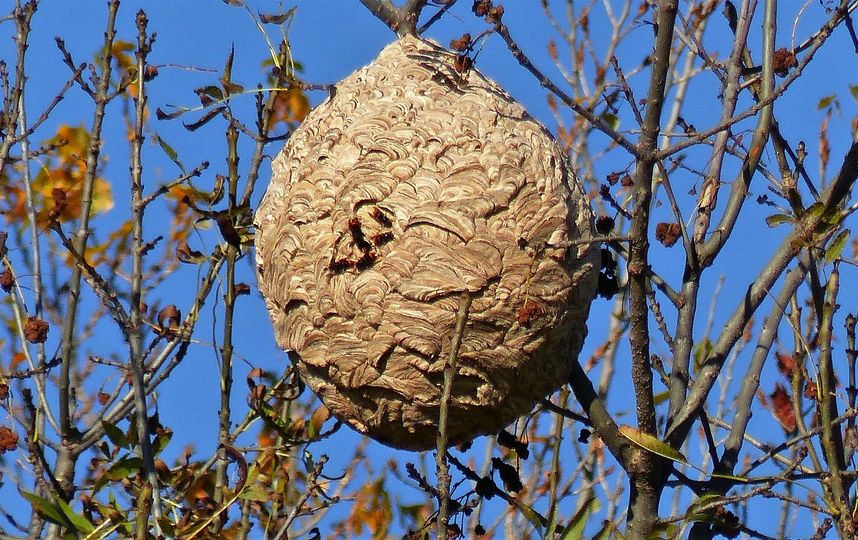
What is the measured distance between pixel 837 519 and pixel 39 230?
260 cm

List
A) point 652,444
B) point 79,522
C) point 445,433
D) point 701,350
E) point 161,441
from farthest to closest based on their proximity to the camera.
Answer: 1. point 701,350
2. point 161,441
3. point 79,522
4. point 652,444
5. point 445,433

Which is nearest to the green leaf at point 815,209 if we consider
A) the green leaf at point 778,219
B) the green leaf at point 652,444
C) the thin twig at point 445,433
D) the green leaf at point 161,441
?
→ the green leaf at point 778,219

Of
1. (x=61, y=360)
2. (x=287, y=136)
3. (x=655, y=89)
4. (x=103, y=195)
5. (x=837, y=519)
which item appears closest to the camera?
(x=655, y=89)

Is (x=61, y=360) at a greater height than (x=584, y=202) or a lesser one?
greater

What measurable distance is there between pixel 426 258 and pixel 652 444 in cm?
60

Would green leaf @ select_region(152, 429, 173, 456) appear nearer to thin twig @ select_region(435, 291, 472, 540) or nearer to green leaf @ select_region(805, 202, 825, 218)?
thin twig @ select_region(435, 291, 472, 540)

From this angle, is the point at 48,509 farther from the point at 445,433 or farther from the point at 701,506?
the point at 701,506

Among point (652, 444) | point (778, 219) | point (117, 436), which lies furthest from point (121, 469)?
point (778, 219)

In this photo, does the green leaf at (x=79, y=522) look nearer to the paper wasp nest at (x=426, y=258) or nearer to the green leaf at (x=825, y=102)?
the paper wasp nest at (x=426, y=258)

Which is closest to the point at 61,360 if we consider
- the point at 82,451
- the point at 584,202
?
the point at 82,451

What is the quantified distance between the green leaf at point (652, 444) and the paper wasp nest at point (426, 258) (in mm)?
238

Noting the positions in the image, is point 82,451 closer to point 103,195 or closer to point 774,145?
point 103,195

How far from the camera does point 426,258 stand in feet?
7.89

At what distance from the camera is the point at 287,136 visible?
2951mm
